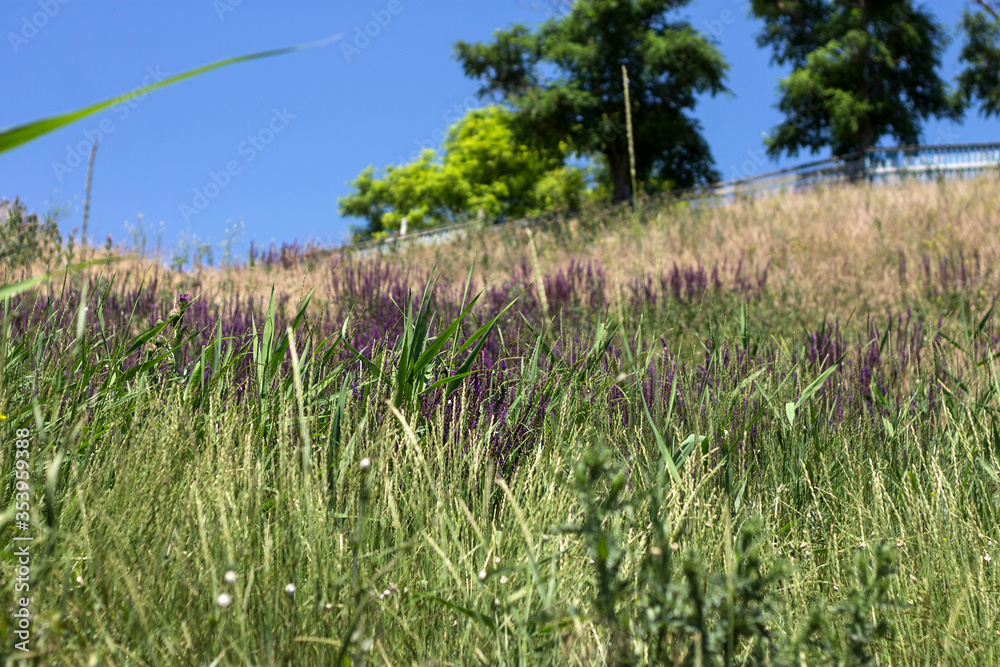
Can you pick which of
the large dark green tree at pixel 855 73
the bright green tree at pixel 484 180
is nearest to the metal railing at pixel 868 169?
the large dark green tree at pixel 855 73

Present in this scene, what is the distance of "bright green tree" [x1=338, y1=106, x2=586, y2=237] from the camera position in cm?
3994

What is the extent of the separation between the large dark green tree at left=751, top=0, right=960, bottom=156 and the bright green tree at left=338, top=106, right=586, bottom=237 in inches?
471

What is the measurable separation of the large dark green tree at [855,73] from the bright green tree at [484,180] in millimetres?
11964

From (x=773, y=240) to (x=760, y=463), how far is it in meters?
9.57

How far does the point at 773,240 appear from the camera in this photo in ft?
36.8

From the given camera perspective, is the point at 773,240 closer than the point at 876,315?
No

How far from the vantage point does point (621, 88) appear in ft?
103

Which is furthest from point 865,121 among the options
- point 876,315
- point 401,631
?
point 401,631

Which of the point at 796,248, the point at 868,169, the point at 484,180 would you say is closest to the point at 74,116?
the point at 796,248

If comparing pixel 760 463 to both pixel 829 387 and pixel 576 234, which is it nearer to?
pixel 829 387

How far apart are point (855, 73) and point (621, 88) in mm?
11230

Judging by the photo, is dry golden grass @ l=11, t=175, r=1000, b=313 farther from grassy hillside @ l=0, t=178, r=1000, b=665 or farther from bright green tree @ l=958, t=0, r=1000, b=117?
bright green tree @ l=958, t=0, r=1000, b=117

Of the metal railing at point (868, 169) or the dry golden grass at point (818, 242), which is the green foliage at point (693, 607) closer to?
the dry golden grass at point (818, 242)

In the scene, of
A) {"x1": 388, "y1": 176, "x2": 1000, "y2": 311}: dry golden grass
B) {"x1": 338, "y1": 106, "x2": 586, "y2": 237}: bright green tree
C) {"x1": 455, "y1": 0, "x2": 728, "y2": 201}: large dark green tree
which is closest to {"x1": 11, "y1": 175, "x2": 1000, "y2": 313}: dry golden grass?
{"x1": 388, "y1": 176, "x2": 1000, "y2": 311}: dry golden grass
